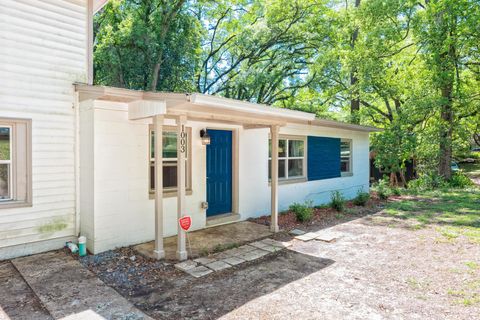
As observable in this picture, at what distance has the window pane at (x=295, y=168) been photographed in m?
9.00

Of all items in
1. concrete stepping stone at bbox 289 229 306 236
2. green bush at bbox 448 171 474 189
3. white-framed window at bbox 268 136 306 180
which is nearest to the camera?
concrete stepping stone at bbox 289 229 306 236

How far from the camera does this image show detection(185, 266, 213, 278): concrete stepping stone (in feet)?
14.0

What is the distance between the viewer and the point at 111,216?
17.0ft

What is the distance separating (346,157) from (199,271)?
27.7 ft

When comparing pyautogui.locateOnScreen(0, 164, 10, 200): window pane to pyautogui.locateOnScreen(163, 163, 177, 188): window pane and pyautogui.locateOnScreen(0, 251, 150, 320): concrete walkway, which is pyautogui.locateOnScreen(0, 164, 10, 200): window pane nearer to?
pyautogui.locateOnScreen(0, 251, 150, 320): concrete walkway

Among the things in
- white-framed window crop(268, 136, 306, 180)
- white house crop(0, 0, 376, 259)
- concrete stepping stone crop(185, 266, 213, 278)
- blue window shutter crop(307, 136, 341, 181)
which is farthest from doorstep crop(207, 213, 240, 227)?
blue window shutter crop(307, 136, 341, 181)

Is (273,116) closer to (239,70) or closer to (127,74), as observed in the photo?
(127,74)

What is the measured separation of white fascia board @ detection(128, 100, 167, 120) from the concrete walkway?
7.89 ft

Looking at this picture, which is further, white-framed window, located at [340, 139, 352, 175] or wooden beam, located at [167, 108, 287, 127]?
white-framed window, located at [340, 139, 352, 175]

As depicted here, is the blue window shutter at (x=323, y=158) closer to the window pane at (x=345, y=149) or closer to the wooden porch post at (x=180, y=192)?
the window pane at (x=345, y=149)

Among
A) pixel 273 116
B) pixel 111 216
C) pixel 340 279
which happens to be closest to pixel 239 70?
pixel 273 116

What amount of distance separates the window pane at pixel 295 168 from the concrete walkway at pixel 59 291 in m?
5.96

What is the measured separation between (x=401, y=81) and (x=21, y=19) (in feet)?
49.8

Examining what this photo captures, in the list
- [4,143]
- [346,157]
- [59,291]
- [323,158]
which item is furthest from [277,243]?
[346,157]
